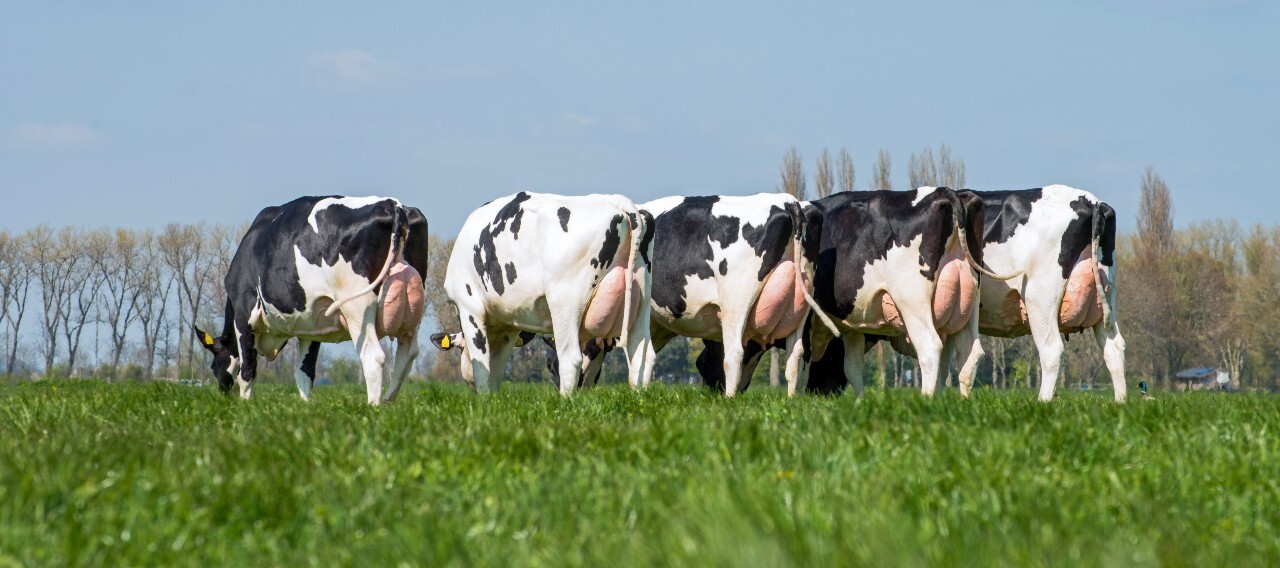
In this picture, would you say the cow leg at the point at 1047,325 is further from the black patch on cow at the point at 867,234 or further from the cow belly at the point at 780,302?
the cow belly at the point at 780,302

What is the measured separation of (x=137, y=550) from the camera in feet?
11.6

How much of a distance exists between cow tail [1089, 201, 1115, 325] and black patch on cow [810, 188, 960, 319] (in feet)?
5.96

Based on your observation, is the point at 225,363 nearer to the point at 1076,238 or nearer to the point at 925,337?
the point at 925,337

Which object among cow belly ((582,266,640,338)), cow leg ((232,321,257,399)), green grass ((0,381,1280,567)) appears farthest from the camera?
cow leg ((232,321,257,399))

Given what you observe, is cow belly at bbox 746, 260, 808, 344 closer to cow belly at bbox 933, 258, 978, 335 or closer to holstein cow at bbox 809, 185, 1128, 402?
cow belly at bbox 933, 258, 978, 335

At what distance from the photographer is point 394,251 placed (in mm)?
10945

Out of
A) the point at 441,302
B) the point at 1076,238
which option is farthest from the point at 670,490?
the point at 441,302

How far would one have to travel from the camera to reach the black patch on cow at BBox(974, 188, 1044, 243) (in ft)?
42.5

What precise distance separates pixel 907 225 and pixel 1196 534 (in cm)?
841

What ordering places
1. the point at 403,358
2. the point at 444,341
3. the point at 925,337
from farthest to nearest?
the point at 444,341, the point at 925,337, the point at 403,358

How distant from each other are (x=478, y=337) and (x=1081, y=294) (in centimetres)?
629

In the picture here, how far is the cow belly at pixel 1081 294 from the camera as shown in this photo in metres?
12.7

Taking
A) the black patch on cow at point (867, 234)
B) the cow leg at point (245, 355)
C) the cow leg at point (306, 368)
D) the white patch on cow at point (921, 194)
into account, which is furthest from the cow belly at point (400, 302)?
the white patch on cow at point (921, 194)

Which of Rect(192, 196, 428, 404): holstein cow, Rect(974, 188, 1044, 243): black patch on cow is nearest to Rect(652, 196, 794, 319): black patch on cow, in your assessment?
Rect(974, 188, 1044, 243): black patch on cow
